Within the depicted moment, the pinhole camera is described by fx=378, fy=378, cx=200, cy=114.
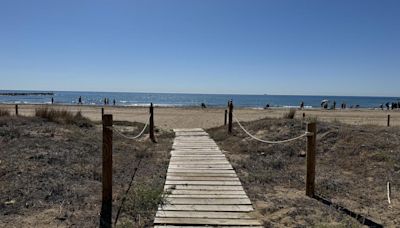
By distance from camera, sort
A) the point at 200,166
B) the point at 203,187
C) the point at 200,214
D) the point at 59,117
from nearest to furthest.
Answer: the point at 200,214 → the point at 203,187 → the point at 200,166 → the point at 59,117

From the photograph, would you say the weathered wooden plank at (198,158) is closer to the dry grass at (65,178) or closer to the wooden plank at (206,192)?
the dry grass at (65,178)

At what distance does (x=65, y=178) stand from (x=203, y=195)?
105 inches

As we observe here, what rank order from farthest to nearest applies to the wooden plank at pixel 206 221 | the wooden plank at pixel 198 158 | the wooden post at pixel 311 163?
the wooden plank at pixel 198 158 → the wooden post at pixel 311 163 → the wooden plank at pixel 206 221

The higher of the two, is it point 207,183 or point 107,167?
point 107,167

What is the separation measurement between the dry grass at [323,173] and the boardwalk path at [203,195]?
283 millimetres

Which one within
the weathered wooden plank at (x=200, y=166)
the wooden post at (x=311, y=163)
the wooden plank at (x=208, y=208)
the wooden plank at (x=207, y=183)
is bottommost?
the wooden plank at (x=208, y=208)

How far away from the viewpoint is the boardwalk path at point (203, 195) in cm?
521

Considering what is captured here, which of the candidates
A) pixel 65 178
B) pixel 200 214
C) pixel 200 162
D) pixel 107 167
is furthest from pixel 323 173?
pixel 65 178

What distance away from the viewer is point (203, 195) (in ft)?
20.9

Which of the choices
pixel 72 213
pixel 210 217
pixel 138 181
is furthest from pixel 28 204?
pixel 210 217

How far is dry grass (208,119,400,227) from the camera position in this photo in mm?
5637

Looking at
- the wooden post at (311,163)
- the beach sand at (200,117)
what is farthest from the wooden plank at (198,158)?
the beach sand at (200,117)

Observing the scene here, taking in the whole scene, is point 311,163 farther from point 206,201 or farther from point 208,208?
point 208,208

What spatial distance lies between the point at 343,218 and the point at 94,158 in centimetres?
592
